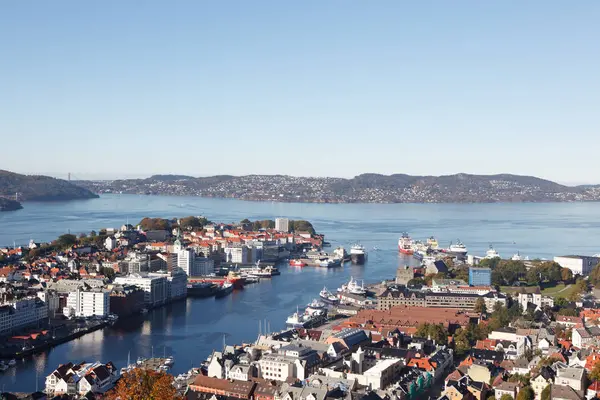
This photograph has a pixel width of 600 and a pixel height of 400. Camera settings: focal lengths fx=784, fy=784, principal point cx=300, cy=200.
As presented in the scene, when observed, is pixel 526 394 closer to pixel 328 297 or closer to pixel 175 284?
pixel 328 297

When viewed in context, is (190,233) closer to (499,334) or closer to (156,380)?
(499,334)

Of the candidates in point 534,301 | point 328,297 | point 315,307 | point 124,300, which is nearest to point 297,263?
point 328,297

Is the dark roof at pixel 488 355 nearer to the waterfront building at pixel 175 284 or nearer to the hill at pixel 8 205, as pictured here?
the waterfront building at pixel 175 284

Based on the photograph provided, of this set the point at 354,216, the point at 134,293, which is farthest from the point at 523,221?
the point at 134,293

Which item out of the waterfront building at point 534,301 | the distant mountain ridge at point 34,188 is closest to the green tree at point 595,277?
the waterfront building at point 534,301

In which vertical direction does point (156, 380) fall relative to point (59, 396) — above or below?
above

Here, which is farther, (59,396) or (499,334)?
(499,334)
